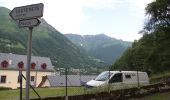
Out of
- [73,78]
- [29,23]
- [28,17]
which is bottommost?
[29,23]

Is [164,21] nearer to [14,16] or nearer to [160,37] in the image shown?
[160,37]

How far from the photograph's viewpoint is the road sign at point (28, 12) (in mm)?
8469

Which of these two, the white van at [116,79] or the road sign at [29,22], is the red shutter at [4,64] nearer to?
the white van at [116,79]

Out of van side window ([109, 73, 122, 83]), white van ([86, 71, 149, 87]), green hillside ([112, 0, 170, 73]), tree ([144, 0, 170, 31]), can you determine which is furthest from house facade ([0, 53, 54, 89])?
van side window ([109, 73, 122, 83])

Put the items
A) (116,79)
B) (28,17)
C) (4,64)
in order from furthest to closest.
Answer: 1. (4,64)
2. (116,79)
3. (28,17)

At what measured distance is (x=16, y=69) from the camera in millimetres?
95812

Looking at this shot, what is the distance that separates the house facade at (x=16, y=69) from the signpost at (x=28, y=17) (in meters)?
79.2

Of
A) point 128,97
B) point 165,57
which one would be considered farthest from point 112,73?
point 165,57

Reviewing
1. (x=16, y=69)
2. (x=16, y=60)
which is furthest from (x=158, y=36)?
(x=16, y=60)

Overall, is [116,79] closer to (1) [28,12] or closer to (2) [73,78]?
(1) [28,12]

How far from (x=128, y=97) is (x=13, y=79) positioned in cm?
7447

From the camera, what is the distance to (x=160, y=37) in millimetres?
41844

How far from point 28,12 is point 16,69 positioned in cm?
8894

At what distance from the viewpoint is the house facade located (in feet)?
300
